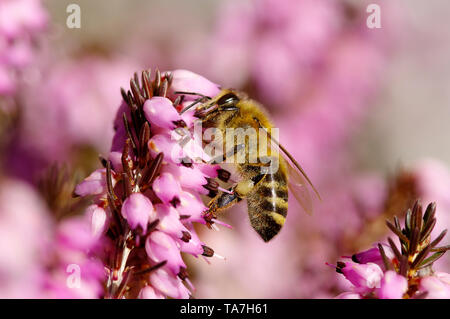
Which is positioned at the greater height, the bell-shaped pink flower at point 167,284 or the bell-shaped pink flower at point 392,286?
the bell-shaped pink flower at point 392,286

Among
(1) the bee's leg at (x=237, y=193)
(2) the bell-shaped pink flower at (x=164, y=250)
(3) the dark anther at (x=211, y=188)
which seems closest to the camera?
(2) the bell-shaped pink flower at (x=164, y=250)

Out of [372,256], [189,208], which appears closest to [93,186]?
[189,208]

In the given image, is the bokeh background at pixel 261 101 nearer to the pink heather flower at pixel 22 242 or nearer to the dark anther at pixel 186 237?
the pink heather flower at pixel 22 242

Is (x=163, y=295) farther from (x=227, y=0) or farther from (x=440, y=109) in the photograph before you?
(x=440, y=109)

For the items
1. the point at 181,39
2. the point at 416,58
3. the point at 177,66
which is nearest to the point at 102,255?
the point at 177,66

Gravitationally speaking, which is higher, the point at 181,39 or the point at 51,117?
the point at 181,39

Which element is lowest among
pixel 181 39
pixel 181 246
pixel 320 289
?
pixel 320 289

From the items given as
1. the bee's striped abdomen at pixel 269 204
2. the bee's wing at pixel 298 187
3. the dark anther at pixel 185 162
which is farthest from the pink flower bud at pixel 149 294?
the bee's wing at pixel 298 187
